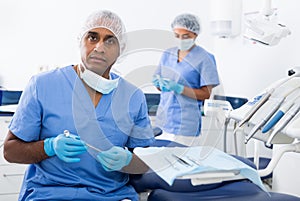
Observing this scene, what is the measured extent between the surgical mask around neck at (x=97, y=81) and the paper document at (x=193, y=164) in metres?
0.21

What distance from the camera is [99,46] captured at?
113 centimetres

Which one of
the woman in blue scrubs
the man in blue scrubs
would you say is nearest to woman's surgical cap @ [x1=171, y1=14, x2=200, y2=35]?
the woman in blue scrubs

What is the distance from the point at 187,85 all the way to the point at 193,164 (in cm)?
112

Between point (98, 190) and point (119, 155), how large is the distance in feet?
0.41

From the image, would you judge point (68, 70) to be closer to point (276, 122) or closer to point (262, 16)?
point (276, 122)

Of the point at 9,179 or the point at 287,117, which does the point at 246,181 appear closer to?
the point at 287,117

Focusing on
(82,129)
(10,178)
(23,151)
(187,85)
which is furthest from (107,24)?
(10,178)

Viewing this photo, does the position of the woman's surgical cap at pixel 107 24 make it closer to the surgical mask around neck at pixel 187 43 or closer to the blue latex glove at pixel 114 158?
the blue latex glove at pixel 114 158

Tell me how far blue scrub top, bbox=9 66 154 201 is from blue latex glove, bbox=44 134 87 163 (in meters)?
0.06

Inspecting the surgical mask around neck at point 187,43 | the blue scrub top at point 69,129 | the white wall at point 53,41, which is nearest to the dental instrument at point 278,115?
the blue scrub top at point 69,129

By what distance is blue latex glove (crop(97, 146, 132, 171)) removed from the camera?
107 cm

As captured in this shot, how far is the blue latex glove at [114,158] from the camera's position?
1074 millimetres

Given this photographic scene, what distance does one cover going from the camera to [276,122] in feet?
2.83

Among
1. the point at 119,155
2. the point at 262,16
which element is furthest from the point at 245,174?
the point at 262,16
